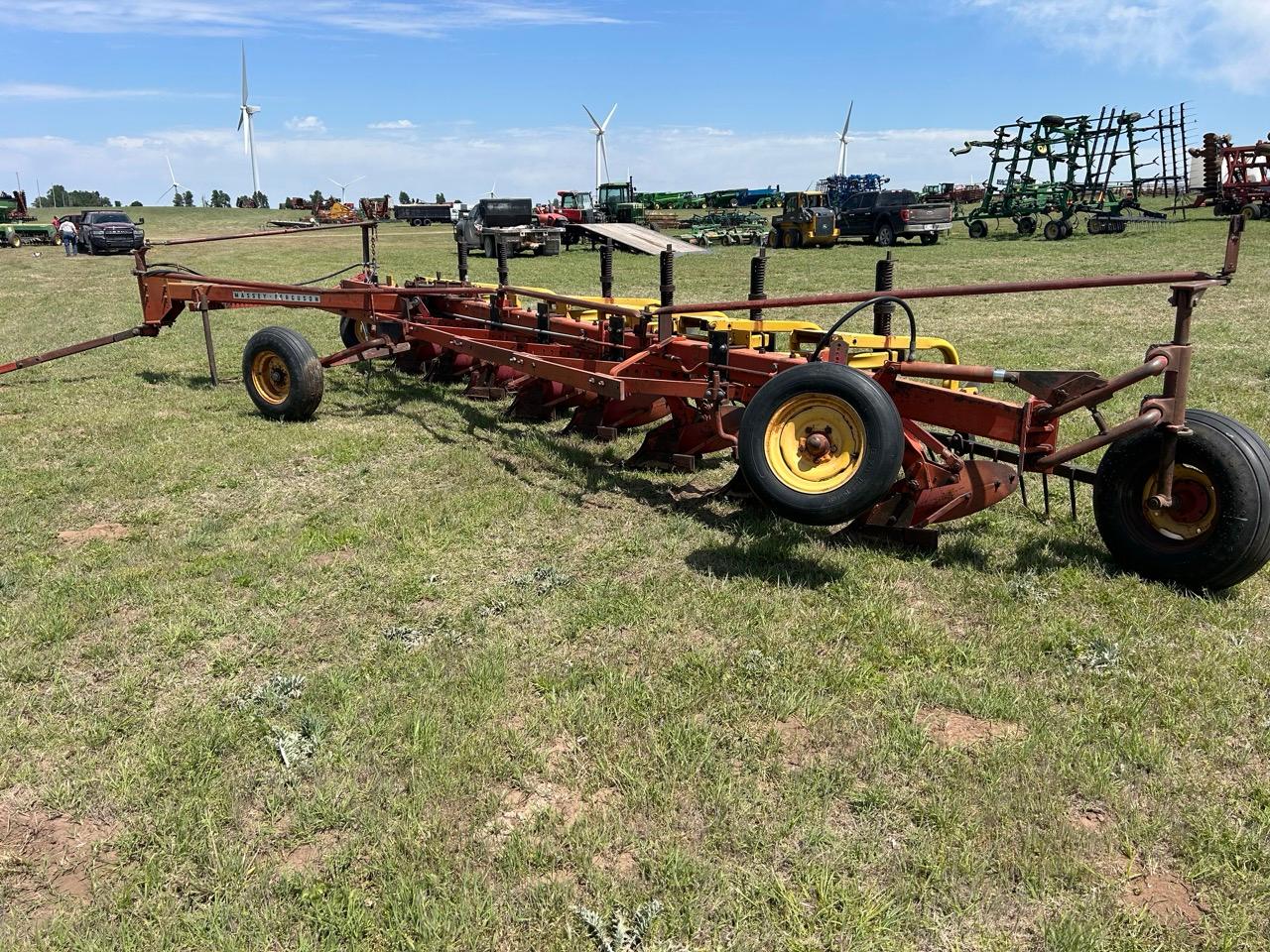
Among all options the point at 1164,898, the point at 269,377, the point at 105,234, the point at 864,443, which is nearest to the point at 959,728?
the point at 1164,898

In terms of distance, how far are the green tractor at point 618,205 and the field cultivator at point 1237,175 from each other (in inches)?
842

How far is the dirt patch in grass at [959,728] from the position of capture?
10.3 ft

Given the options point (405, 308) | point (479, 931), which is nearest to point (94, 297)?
A: point (405, 308)

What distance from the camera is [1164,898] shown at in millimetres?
2449

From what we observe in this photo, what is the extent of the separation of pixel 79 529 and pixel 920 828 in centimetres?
512

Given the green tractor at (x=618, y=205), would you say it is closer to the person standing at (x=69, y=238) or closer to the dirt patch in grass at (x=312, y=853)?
the person standing at (x=69, y=238)

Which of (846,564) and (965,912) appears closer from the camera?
(965,912)

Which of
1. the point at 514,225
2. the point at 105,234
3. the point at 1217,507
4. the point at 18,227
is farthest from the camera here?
the point at 18,227

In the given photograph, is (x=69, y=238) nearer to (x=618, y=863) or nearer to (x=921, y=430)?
(x=921, y=430)

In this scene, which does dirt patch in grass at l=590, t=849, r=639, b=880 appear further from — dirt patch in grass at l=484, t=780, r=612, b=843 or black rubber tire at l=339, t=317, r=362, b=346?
black rubber tire at l=339, t=317, r=362, b=346

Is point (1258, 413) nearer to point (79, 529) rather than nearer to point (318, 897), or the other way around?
point (318, 897)

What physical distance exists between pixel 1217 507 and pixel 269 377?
24.1 feet

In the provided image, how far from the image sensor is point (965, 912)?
2412mm

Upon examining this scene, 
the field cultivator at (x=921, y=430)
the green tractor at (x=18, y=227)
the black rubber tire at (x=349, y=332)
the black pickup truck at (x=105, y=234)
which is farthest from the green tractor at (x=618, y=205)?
the field cultivator at (x=921, y=430)
